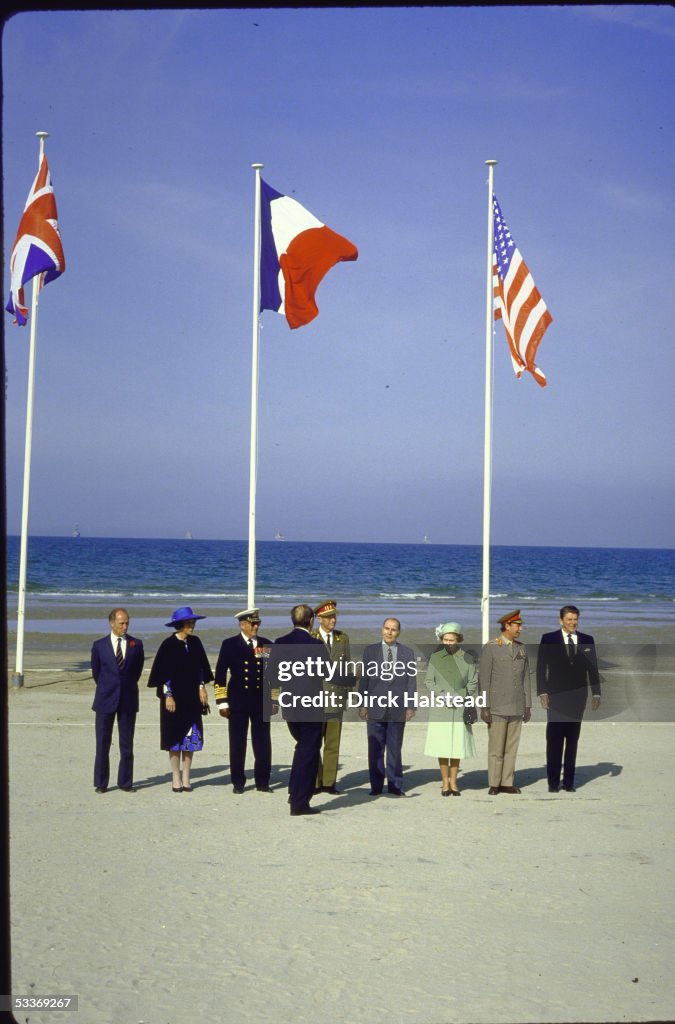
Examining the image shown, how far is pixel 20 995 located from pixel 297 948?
5.10 ft

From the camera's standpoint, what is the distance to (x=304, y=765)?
381 inches

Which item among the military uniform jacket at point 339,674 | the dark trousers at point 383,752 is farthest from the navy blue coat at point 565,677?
the military uniform jacket at point 339,674

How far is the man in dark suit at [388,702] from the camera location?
10.7 metres

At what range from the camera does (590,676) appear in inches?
436

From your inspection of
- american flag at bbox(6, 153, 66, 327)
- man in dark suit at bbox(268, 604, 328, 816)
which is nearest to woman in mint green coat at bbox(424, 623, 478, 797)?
man in dark suit at bbox(268, 604, 328, 816)

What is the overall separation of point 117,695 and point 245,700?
1.32m

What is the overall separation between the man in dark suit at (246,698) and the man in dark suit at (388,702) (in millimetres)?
1048

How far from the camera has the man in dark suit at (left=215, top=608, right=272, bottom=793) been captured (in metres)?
10.7

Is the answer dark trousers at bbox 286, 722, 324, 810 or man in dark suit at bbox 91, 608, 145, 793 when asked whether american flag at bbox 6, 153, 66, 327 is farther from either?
dark trousers at bbox 286, 722, 324, 810

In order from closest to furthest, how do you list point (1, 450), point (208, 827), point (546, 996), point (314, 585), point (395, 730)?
1. point (1, 450)
2. point (546, 996)
3. point (208, 827)
4. point (395, 730)
5. point (314, 585)

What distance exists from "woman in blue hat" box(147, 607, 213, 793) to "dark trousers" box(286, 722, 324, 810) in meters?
1.27

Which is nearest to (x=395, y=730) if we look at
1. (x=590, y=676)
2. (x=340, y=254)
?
(x=590, y=676)

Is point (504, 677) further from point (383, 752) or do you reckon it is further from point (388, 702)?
point (383, 752)

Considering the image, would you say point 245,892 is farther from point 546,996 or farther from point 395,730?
point 395,730
